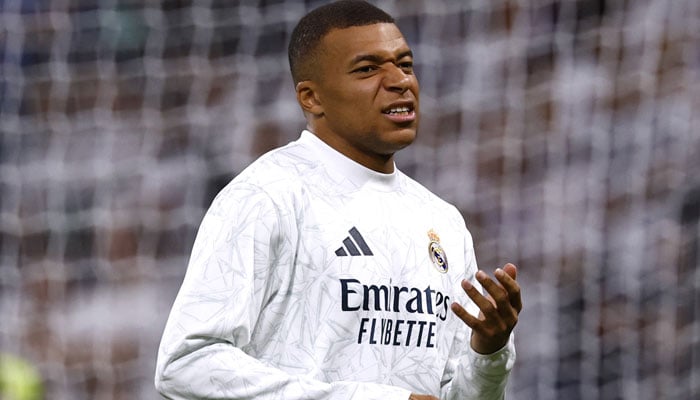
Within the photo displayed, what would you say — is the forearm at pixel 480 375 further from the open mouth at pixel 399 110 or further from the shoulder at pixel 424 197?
the open mouth at pixel 399 110

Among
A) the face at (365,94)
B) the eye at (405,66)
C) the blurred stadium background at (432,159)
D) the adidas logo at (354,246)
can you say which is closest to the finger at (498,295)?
the adidas logo at (354,246)

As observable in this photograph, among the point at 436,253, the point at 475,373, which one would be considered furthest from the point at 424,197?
the point at 475,373

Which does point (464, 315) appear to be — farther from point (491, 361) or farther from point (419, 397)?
point (491, 361)

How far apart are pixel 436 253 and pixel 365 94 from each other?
0.32m

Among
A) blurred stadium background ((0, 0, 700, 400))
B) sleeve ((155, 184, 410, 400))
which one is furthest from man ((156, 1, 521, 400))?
blurred stadium background ((0, 0, 700, 400))

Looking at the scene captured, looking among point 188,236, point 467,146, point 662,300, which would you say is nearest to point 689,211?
point 662,300

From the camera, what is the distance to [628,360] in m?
4.50

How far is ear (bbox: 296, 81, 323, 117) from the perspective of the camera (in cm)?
228

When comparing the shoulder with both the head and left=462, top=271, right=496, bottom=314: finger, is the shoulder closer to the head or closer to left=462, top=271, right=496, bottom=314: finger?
the head

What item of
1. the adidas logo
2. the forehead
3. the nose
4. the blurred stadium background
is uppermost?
the forehead

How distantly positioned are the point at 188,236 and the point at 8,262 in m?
0.70

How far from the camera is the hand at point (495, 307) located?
196 cm

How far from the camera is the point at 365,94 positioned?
2217 millimetres

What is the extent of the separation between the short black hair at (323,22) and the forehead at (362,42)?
0.04 ft
